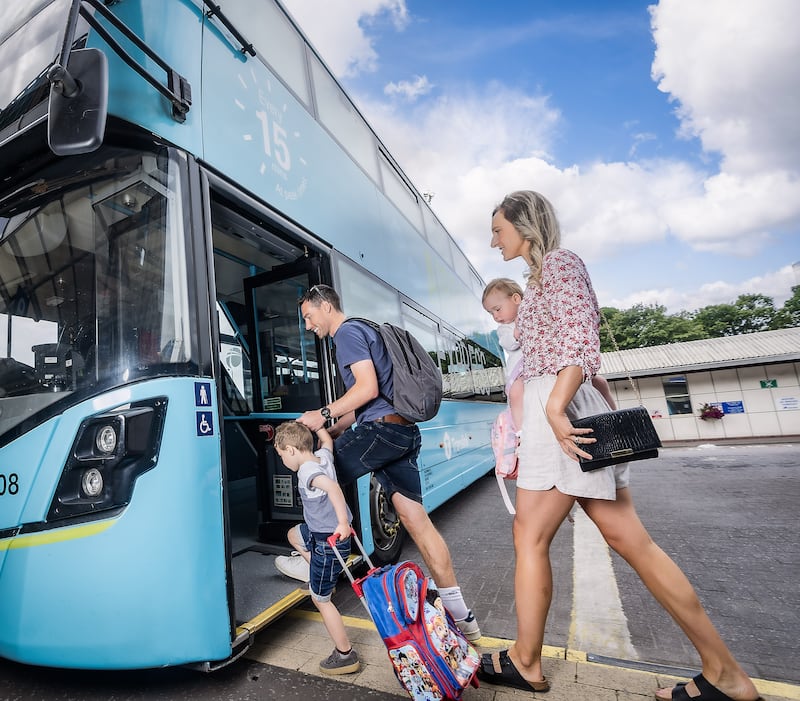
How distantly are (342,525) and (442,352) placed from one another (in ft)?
11.3

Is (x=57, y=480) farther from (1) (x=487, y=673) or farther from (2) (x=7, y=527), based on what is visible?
(1) (x=487, y=673)

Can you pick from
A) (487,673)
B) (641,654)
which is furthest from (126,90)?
(641,654)

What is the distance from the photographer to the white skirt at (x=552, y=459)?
1.70m

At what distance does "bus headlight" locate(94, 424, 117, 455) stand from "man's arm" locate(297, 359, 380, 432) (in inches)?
31.4

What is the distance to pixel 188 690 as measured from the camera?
6.70ft

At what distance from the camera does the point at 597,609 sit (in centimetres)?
259

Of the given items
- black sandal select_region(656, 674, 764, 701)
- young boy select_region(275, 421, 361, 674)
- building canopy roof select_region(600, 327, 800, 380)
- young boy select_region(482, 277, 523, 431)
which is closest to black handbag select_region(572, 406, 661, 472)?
black sandal select_region(656, 674, 764, 701)

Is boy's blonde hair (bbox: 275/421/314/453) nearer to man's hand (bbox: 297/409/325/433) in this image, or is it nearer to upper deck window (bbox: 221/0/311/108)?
man's hand (bbox: 297/409/325/433)

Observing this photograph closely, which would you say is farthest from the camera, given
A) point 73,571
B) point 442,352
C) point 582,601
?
point 442,352

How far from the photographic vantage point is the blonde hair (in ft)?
6.35

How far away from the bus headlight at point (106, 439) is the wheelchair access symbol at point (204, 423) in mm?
310

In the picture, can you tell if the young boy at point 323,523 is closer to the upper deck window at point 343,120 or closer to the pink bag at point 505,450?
the pink bag at point 505,450

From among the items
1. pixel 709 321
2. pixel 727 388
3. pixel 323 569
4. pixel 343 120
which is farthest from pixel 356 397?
pixel 709 321

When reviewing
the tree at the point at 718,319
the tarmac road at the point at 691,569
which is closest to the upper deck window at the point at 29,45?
the tarmac road at the point at 691,569
